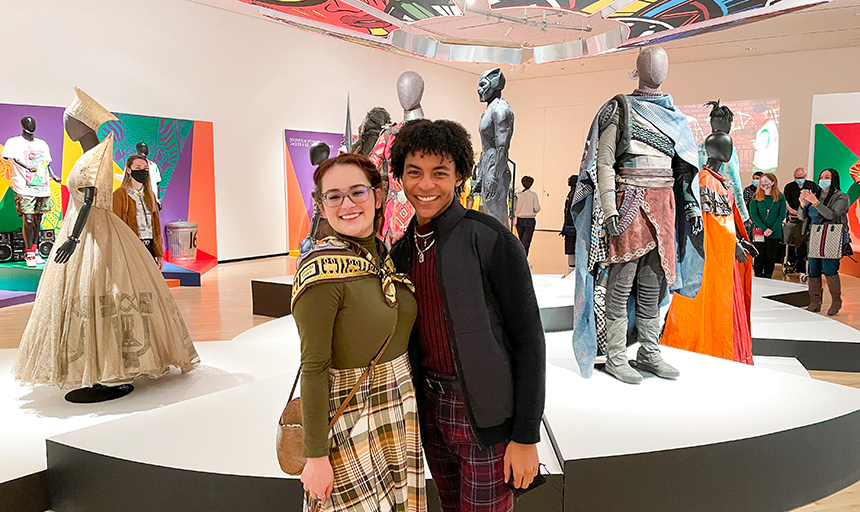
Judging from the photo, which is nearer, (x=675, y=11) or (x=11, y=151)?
(x=675, y=11)

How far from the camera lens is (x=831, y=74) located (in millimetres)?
12750

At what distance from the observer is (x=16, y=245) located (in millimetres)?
7816

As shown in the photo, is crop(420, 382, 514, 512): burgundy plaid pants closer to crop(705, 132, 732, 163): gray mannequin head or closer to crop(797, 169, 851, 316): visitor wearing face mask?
crop(705, 132, 732, 163): gray mannequin head

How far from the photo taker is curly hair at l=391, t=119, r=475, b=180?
1365 mm

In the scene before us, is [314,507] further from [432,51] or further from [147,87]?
[147,87]

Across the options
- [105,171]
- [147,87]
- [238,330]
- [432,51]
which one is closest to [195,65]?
[147,87]

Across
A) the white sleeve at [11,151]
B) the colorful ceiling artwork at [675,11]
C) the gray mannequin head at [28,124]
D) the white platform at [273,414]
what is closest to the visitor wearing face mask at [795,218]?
the colorful ceiling artwork at [675,11]

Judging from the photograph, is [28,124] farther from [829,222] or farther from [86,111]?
[829,222]

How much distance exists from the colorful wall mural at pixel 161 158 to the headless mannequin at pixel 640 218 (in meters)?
7.02

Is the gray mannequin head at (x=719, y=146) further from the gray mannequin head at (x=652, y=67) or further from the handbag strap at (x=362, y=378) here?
the handbag strap at (x=362, y=378)

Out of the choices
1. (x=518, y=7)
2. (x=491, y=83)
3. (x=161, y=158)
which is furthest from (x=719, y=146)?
(x=161, y=158)

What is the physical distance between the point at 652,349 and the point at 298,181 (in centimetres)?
973

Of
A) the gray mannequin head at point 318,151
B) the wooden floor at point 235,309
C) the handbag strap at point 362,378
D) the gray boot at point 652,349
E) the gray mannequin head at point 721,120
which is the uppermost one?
the gray mannequin head at point 721,120

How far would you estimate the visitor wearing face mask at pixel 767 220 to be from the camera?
8.98 m
